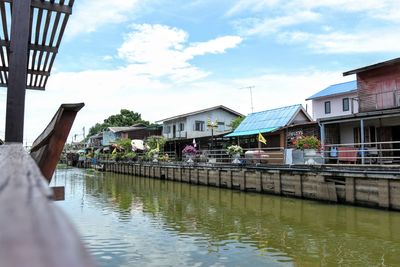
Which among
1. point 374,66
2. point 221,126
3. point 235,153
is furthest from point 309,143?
point 221,126

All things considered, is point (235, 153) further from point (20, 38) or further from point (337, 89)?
point (20, 38)

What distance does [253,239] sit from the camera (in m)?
10.1

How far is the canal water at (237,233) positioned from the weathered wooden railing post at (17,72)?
3004 millimetres

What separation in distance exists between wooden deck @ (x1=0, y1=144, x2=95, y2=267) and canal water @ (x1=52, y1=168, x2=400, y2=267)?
20.1 ft

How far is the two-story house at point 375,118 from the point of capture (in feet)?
64.0

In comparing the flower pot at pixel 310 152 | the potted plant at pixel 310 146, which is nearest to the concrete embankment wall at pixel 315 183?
the flower pot at pixel 310 152

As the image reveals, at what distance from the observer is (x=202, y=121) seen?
134ft

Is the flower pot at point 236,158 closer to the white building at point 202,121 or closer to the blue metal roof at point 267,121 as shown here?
the blue metal roof at point 267,121

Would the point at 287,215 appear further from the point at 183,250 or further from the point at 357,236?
the point at 183,250

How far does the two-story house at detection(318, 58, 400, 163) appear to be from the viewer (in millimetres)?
19500

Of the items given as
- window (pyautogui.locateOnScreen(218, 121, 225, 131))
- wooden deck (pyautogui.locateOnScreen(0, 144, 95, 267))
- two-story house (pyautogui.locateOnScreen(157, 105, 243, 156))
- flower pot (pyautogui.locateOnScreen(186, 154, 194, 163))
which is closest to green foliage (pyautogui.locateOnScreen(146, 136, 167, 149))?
two-story house (pyautogui.locateOnScreen(157, 105, 243, 156))

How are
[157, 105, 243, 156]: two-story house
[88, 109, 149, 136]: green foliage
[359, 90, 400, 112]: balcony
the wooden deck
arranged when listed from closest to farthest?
the wooden deck → [359, 90, 400, 112]: balcony → [157, 105, 243, 156]: two-story house → [88, 109, 149, 136]: green foliage

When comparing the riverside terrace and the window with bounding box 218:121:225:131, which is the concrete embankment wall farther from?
the window with bounding box 218:121:225:131

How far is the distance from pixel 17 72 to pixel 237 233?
8.42 m
